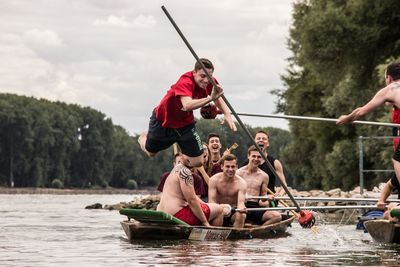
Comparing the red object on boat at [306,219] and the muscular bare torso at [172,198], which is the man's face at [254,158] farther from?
the red object on boat at [306,219]

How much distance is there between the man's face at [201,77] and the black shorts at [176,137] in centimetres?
54

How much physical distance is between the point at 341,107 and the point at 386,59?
4166 millimetres

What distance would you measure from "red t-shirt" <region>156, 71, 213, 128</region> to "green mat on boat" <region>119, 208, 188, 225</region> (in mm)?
1062

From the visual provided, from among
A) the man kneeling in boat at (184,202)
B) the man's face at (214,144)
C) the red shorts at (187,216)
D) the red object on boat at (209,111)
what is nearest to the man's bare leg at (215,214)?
the man kneeling in boat at (184,202)

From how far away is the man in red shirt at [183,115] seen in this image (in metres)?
12.2

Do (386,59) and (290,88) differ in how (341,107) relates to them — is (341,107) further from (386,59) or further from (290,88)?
(290,88)

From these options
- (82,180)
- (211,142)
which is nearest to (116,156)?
(82,180)

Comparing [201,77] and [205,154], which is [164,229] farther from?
[205,154]

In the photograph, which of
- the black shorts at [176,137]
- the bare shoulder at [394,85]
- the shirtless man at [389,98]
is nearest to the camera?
the shirtless man at [389,98]

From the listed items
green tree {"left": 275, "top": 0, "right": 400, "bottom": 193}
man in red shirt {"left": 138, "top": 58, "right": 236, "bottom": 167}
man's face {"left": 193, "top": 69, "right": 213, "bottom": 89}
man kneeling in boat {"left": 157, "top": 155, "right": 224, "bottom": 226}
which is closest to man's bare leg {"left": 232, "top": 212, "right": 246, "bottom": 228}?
man kneeling in boat {"left": 157, "top": 155, "right": 224, "bottom": 226}

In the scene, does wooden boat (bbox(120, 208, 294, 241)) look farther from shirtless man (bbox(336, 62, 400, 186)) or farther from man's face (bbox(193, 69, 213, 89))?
shirtless man (bbox(336, 62, 400, 186))

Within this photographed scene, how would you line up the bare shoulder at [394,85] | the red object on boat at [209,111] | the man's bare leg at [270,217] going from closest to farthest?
1. the bare shoulder at [394,85]
2. the red object on boat at [209,111]
3. the man's bare leg at [270,217]

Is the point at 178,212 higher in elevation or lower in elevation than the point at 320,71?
lower

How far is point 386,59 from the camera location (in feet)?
109
